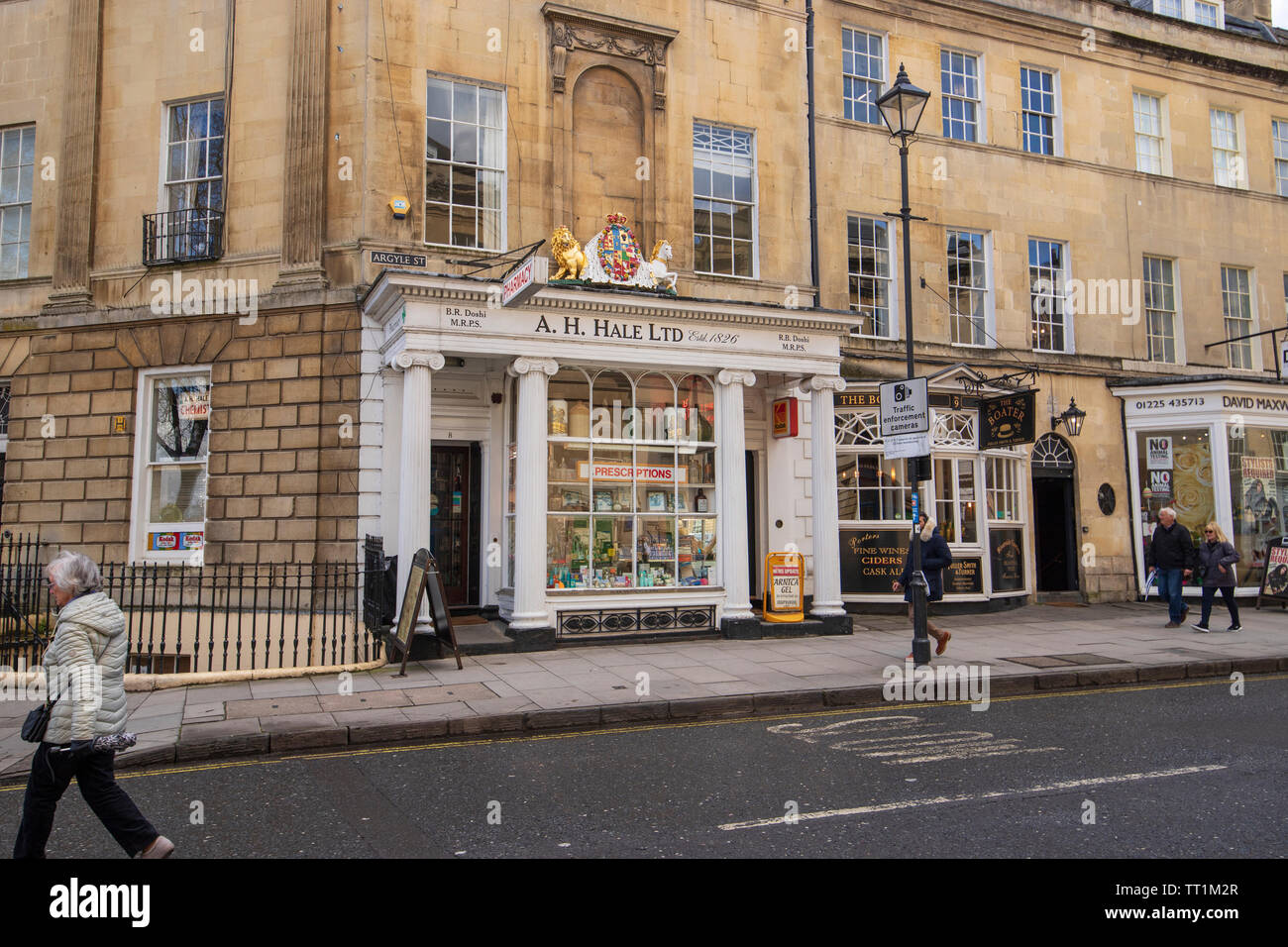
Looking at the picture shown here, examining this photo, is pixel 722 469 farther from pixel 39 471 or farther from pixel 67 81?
pixel 67 81

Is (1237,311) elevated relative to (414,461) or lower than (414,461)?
elevated

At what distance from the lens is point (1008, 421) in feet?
54.8

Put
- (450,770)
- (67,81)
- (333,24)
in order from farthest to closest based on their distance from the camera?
(67,81), (333,24), (450,770)

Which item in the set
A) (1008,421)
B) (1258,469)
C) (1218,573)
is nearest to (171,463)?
(1008,421)

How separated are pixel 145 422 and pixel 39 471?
1.86 metres

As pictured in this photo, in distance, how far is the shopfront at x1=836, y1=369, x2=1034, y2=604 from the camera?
54.2 ft

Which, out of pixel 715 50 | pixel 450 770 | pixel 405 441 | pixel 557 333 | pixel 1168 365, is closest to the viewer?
→ pixel 450 770

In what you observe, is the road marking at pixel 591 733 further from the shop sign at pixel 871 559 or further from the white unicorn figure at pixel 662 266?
the white unicorn figure at pixel 662 266

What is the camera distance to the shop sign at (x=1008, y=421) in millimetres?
16375

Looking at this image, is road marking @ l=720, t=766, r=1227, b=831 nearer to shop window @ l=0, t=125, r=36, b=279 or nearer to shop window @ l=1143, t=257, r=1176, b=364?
shop window @ l=0, t=125, r=36, b=279

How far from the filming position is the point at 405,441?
11805mm

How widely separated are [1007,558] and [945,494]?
1.90 m

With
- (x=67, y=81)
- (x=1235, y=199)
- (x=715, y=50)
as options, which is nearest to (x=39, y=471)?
(x=67, y=81)

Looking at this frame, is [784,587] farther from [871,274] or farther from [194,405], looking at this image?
[194,405]
